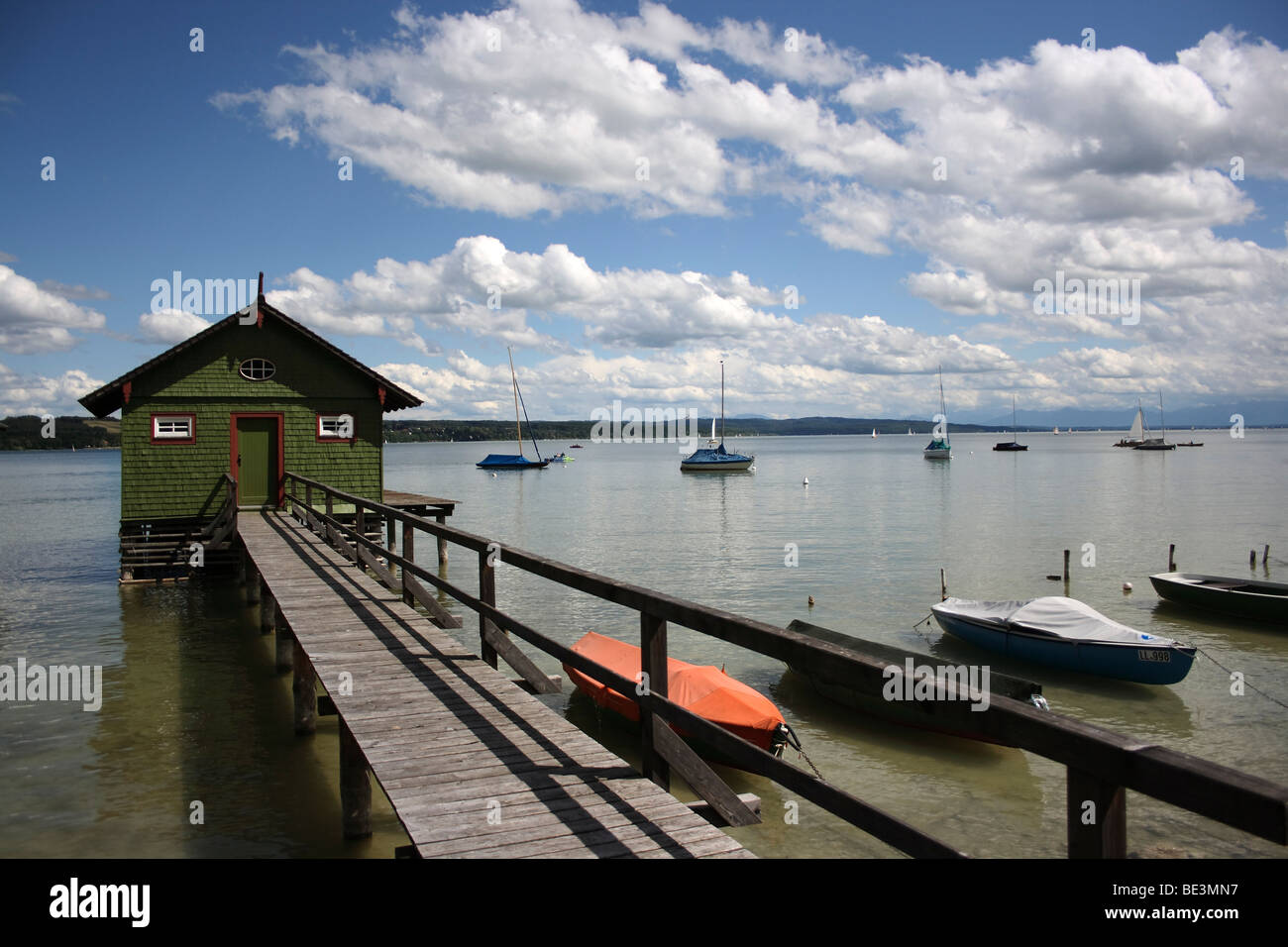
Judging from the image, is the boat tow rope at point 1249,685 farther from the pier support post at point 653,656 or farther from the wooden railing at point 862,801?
the pier support post at point 653,656

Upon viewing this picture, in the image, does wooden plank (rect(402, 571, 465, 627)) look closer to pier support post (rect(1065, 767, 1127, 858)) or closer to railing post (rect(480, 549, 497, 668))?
railing post (rect(480, 549, 497, 668))

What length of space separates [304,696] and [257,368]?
594 inches

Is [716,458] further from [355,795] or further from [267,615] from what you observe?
[355,795]

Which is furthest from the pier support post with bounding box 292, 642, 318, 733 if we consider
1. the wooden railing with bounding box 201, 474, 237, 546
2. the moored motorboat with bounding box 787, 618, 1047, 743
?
the wooden railing with bounding box 201, 474, 237, 546

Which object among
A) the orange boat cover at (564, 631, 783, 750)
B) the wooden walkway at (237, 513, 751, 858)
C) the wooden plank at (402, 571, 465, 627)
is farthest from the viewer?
the orange boat cover at (564, 631, 783, 750)

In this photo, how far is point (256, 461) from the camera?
907 inches

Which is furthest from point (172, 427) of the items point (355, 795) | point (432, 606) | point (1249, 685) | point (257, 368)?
point (1249, 685)

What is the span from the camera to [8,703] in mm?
12422

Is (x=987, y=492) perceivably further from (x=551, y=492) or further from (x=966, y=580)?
(x=966, y=580)

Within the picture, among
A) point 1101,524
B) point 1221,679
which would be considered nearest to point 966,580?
point 1221,679

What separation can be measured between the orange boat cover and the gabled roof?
14.0m

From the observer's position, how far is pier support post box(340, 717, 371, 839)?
7.16 meters

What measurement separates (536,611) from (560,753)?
16003mm

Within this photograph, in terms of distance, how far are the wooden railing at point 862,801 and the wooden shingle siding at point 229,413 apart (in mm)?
18258
